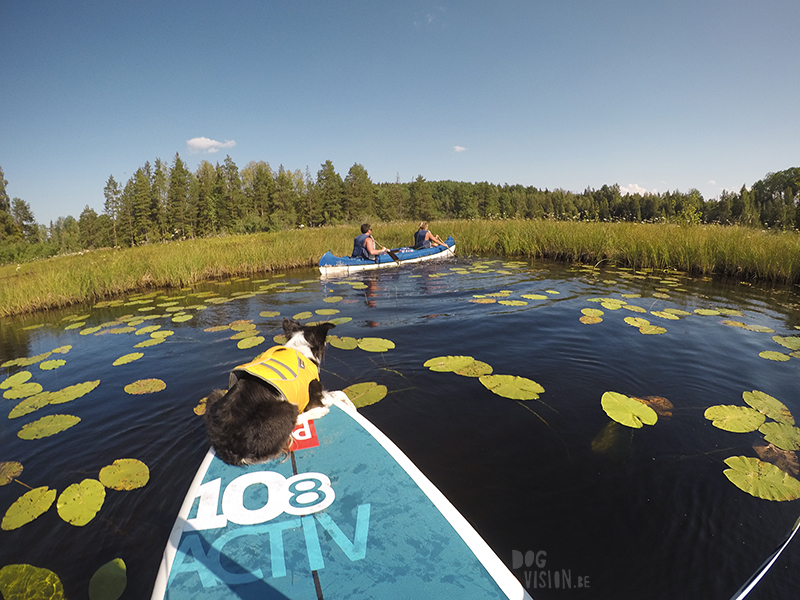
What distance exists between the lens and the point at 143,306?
8.38 metres

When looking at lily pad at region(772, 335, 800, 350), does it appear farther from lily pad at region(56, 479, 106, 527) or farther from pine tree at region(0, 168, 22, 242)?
pine tree at region(0, 168, 22, 242)

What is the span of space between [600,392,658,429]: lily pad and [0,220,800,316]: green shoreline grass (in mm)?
7746

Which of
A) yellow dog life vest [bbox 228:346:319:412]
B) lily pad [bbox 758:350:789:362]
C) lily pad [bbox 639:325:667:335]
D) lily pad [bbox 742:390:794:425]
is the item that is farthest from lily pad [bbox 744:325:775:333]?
yellow dog life vest [bbox 228:346:319:412]

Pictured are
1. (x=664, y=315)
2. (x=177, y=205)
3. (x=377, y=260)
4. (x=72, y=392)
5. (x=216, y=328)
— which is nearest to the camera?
(x=72, y=392)

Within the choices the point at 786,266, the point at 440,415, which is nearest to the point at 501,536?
the point at 440,415

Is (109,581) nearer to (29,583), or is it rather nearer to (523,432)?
(29,583)

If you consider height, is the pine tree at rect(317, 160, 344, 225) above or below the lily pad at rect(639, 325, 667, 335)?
above

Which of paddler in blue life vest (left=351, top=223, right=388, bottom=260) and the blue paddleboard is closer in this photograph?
the blue paddleboard

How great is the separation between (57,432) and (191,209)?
49.2 metres

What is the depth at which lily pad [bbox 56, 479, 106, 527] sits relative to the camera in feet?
7.69

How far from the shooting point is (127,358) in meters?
5.08

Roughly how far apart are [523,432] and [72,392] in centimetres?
496

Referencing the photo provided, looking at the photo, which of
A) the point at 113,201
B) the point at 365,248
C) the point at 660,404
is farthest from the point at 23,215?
the point at 660,404

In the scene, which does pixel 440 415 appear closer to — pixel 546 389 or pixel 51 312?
pixel 546 389
